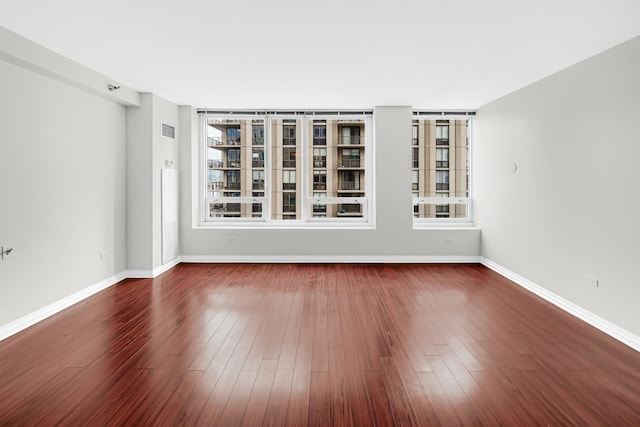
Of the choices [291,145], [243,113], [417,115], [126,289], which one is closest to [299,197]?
[291,145]

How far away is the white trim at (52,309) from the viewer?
125 inches

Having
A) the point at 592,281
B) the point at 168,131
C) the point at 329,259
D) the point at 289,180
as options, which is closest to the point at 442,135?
the point at 289,180

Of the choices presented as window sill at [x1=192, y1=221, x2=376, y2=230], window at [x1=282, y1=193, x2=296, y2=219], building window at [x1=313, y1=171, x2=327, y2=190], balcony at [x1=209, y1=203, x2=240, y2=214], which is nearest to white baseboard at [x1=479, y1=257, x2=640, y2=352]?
window sill at [x1=192, y1=221, x2=376, y2=230]

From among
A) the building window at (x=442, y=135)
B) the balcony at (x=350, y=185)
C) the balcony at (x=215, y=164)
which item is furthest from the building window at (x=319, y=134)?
the building window at (x=442, y=135)

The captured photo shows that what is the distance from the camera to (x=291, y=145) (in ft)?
21.3

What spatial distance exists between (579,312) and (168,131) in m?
5.94

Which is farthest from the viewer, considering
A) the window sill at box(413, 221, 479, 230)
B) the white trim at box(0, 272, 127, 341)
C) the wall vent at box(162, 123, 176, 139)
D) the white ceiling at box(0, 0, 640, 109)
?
the window sill at box(413, 221, 479, 230)

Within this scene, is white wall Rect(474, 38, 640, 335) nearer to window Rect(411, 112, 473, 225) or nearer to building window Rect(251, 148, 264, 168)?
window Rect(411, 112, 473, 225)

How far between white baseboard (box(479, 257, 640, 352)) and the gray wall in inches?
215

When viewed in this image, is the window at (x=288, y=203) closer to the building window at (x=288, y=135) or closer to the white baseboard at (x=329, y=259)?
the white baseboard at (x=329, y=259)

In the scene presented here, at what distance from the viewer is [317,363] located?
268 cm

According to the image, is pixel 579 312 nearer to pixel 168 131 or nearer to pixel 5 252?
pixel 5 252

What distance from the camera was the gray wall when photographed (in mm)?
3189

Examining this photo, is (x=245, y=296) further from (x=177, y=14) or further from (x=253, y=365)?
(x=177, y=14)
